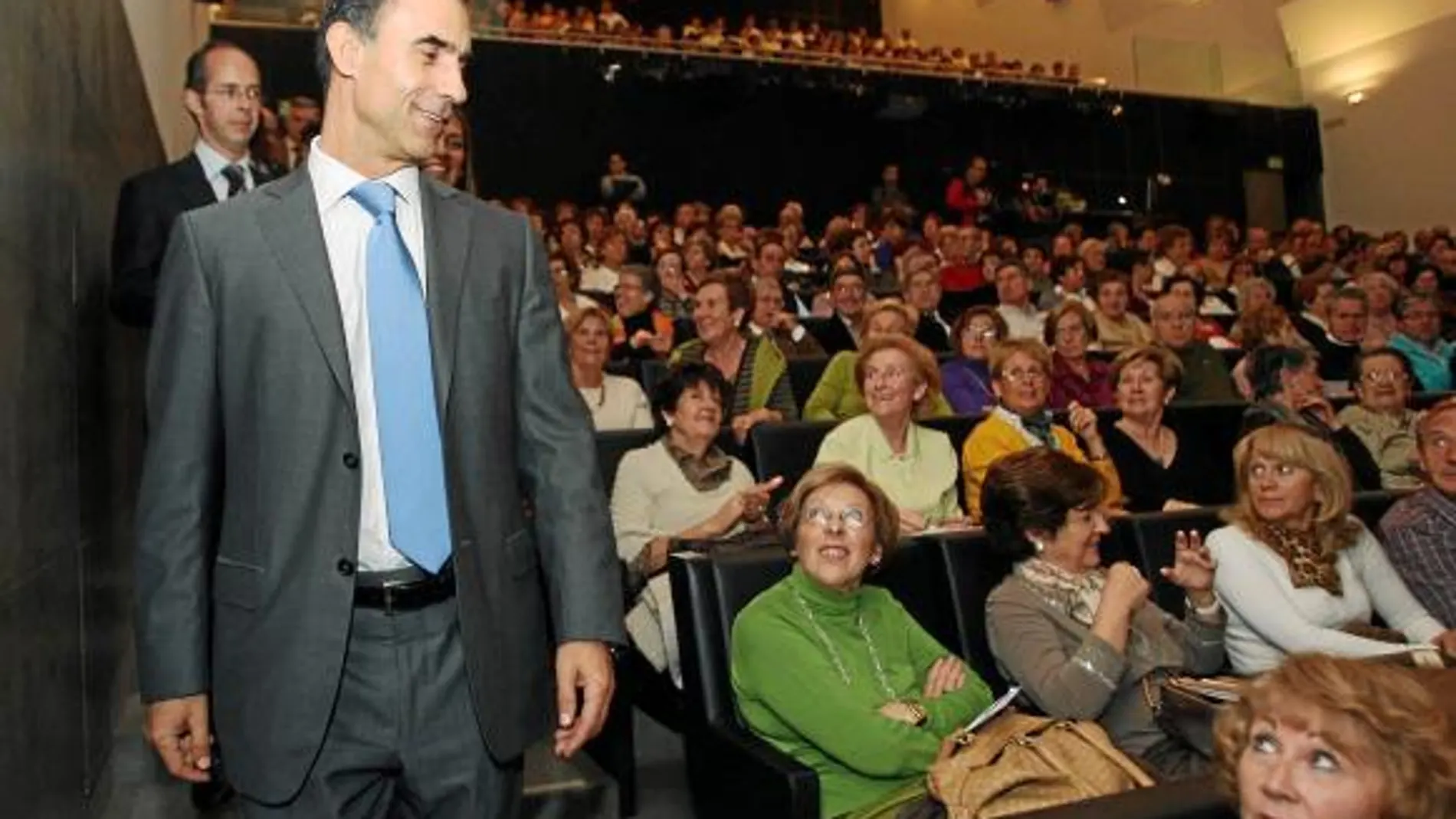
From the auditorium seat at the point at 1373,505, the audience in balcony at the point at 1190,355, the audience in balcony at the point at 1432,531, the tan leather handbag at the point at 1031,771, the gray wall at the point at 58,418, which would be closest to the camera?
the gray wall at the point at 58,418

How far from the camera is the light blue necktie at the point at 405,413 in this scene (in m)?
1.17

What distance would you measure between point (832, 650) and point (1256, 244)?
7636 mm

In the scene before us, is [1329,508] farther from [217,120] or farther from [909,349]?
[217,120]

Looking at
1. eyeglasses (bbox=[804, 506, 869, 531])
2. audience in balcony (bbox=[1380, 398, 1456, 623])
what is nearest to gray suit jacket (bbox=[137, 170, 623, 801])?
eyeglasses (bbox=[804, 506, 869, 531])

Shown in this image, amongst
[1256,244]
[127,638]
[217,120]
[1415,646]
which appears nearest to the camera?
[1415,646]

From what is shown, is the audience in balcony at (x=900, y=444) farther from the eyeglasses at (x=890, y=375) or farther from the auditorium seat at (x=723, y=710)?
the auditorium seat at (x=723, y=710)

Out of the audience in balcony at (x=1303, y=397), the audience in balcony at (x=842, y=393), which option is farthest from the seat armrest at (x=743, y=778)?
the audience in balcony at (x=1303, y=397)

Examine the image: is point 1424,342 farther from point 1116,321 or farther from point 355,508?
point 355,508

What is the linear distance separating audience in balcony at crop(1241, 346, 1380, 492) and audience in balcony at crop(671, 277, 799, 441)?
134 centimetres

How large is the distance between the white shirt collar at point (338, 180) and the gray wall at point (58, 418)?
18.6 inches

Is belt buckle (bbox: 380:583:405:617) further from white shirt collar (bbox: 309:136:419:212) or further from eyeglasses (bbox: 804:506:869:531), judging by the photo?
eyeglasses (bbox: 804:506:869:531)

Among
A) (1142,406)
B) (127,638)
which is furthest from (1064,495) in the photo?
(127,638)

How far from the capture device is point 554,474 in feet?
4.10

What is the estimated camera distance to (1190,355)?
446cm
